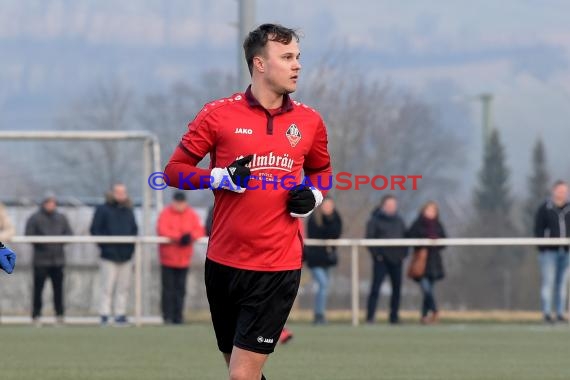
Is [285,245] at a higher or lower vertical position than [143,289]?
higher

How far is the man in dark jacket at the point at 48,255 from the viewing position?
19484 millimetres

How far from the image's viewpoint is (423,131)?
175 feet

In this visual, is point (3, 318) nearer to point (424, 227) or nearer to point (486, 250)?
point (424, 227)

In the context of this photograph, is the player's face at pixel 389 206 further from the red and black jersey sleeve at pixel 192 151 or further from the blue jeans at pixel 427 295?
the red and black jersey sleeve at pixel 192 151

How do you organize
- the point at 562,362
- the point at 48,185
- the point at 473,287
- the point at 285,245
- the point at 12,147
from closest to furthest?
the point at 285,245
the point at 562,362
the point at 473,287
the point at 12,147
the point at 48,185

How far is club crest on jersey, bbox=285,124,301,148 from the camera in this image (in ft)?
22.6

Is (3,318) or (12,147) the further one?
(12,147)

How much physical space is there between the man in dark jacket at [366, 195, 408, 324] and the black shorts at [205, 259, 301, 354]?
13.3m

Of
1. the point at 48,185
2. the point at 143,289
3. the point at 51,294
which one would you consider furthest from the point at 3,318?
the point at 48,185

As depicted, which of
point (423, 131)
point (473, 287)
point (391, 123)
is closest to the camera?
point (473, 287)

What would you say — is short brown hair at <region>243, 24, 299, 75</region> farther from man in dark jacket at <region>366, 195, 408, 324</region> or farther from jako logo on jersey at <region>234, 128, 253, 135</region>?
man in dark jacket at <region>366, 195, 408, 324</region>

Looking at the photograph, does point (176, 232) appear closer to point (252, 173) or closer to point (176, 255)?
point (176, 255)

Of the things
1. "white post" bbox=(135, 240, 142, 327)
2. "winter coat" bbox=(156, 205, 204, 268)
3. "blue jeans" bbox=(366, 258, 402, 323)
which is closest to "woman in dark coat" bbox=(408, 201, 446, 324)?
"blue jeans" bbox=(366, 258, 402, 323)

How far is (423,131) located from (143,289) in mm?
34740
